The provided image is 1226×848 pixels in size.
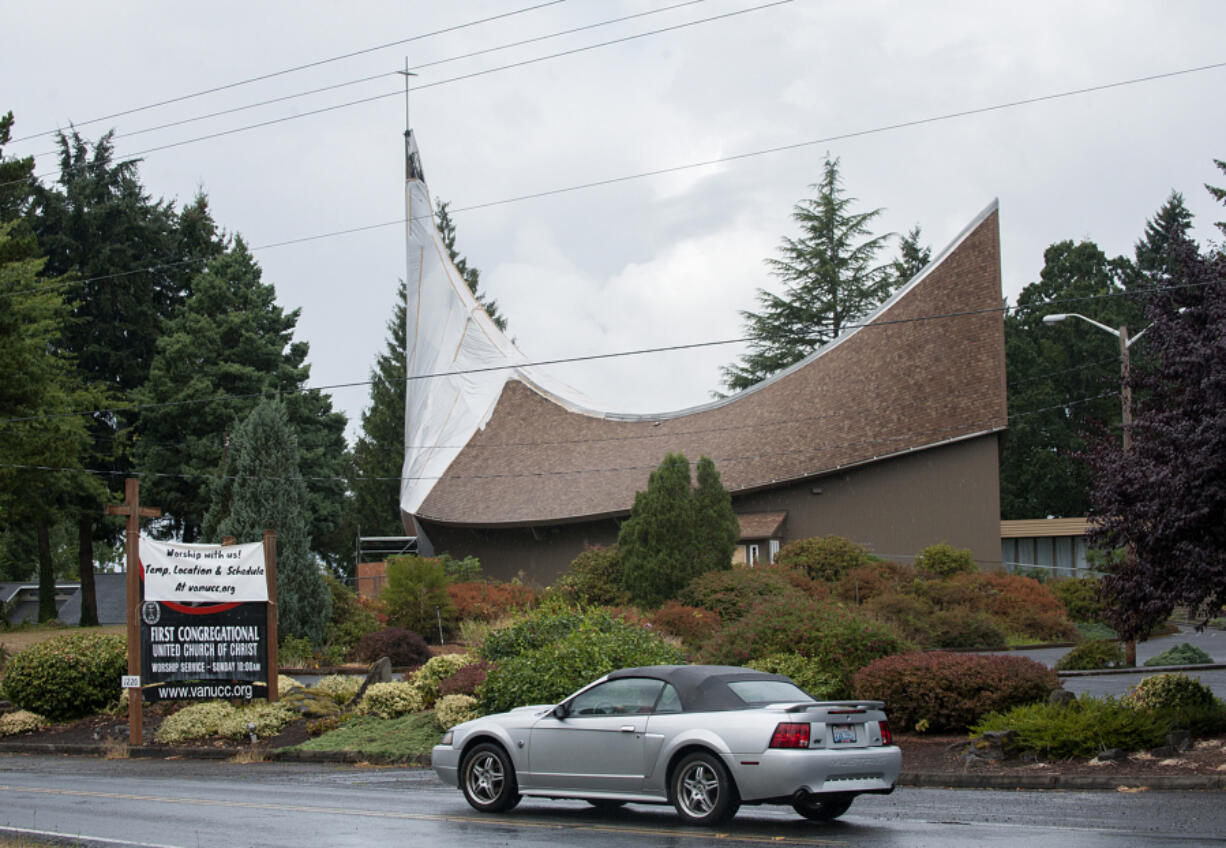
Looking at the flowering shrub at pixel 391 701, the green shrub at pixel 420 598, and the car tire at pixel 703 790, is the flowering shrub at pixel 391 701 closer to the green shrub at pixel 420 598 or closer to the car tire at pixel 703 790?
the car tire at pixel 703 790

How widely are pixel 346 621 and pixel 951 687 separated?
18.8m

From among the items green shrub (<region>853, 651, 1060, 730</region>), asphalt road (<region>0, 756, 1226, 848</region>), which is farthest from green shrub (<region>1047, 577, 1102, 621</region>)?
asphalt road (<region>0, 756, 1226, 848</region>)

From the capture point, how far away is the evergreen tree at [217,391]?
49.9 meters

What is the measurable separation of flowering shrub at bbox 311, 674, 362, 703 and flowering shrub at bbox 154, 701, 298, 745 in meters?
0.89

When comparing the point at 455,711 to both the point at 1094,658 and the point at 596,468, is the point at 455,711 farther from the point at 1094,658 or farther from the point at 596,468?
the point at 596,468

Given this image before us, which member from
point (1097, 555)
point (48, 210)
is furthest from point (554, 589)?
point (48, 210)

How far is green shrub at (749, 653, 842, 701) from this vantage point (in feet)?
51.0

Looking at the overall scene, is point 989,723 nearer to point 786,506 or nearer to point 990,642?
point 990,642

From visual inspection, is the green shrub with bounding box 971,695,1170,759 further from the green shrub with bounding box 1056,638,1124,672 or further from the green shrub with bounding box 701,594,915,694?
the green shrub with bounding box 1056,638,1124,672

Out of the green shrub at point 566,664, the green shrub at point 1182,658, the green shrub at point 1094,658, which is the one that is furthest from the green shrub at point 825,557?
the green shrub at point 566,664

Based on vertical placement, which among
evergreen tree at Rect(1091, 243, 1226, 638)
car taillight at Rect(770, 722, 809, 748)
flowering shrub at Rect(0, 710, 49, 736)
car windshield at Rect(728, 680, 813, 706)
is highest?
evergreen tree at Rect(1091, 243, 1226, 638)

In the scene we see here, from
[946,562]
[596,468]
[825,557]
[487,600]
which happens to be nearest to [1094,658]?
[825,557]

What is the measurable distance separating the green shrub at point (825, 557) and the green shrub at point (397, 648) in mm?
10383

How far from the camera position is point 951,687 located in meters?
14.7
